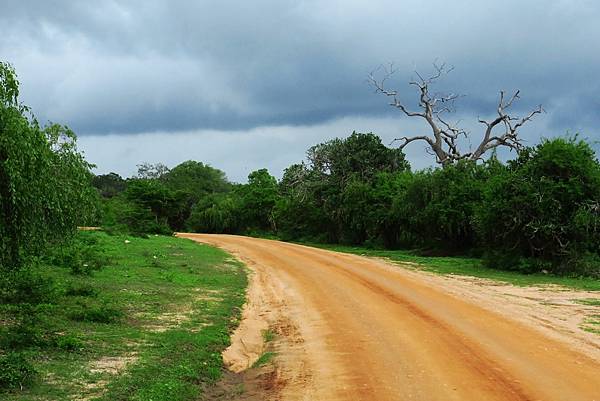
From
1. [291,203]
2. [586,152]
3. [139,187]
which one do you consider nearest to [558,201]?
[586,152]

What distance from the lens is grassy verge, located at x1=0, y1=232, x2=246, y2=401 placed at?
7.90 m

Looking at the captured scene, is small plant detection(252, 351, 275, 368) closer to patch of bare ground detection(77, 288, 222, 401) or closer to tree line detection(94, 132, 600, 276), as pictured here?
patch of bare ground detection(77, 288, 222, 401)

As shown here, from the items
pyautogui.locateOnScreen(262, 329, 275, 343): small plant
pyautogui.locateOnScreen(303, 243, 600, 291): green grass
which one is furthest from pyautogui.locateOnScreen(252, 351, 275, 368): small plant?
pyautogui.locateOnScreen(303, 243, 600, 291): green grass

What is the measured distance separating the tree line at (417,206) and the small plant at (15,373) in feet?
70.2

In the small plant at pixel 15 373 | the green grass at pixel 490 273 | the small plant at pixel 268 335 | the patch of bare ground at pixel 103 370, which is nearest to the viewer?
the small plant at pixel 15 373

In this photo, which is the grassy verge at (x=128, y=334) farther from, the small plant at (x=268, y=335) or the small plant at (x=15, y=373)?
the small plant at (x=268, y=335)

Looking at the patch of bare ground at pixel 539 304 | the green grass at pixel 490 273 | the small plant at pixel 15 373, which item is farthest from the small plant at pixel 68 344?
the green grass at pixel 490 273

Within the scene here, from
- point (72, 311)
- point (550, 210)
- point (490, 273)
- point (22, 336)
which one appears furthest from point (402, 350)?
point (550, 210)

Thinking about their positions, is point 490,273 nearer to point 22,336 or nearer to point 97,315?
point 97,315

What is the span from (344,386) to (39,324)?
6.27 metres

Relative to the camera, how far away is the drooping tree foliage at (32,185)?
8.58 metres

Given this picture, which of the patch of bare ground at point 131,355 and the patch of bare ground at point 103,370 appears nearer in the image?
the patch of bare ground at point 103,370

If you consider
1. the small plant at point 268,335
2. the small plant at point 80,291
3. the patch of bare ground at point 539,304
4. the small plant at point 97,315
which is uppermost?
the patch of bare ground at point 539,304

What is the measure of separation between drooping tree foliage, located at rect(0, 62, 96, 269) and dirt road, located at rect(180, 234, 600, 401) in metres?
4.02
